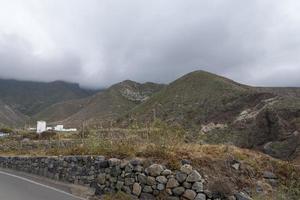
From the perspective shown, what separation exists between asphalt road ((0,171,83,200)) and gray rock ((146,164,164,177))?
2651 mm

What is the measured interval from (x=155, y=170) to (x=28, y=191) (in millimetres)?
5392

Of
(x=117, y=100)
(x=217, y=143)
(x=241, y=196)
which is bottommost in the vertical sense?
(x=241, y=196)

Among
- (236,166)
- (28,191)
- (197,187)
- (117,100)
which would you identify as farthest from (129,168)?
(117,100)

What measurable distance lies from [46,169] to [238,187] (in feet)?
34.8

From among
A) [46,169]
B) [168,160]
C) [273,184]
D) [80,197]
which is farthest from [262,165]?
[46,169]

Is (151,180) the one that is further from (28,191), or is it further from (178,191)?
(28,191)

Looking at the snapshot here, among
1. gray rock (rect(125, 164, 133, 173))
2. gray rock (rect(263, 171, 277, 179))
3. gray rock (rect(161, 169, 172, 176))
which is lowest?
gray rock (rect(263, 171, 277, 179))

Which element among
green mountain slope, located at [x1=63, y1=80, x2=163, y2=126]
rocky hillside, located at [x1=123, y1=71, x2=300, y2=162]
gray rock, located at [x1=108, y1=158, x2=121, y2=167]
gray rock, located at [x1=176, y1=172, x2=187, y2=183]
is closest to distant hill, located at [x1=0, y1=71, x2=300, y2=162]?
rocky hillside, located at [x1=123, y1=71, x2=300, y2=162]

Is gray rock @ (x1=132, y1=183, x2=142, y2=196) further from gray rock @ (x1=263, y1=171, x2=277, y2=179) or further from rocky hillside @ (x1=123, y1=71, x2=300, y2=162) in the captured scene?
rocky hillside @ (x1=123, y1=71, x2=300, y2=162)

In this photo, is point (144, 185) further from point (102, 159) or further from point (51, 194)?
point (51, 194)

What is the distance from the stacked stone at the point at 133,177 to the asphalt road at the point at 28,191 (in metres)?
1.02

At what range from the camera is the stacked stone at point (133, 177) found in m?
12.5

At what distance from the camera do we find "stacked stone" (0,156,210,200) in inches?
494

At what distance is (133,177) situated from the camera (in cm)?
1402
